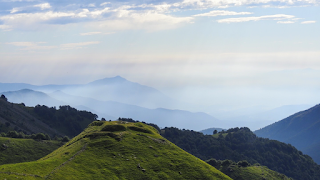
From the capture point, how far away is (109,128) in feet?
263

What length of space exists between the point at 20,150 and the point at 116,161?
7460 centimetres

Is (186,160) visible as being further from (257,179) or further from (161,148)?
(257,179)

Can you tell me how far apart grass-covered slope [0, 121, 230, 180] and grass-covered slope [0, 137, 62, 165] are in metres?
51.0

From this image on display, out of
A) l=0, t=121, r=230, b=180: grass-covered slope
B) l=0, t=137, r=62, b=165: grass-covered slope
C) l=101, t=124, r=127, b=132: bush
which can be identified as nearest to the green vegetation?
l=0, t=121, r=230, b=180: grass-covered slope

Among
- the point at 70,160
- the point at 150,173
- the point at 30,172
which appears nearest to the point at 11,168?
the point at 30,172

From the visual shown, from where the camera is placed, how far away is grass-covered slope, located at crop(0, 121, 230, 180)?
5128 cm

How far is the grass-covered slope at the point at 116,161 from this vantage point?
168 ft

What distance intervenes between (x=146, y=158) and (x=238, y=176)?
83.8 meters

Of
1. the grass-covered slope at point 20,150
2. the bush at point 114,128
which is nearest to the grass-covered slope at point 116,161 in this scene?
the bush at point 114,128

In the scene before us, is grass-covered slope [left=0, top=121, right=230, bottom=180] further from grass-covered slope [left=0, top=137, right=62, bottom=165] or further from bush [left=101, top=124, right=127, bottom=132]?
grass-covered slope [left=0, top=137, right=62, bottom=165]

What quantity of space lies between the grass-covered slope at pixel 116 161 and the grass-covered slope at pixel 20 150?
5097 centimetres

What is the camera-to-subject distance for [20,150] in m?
119

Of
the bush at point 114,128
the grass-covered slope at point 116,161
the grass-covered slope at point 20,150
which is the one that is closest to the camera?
the grass-covered slope at point 116,161

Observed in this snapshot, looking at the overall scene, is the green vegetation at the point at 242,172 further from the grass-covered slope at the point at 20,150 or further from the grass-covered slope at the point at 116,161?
the grass-covered slope at the point at 20,150
